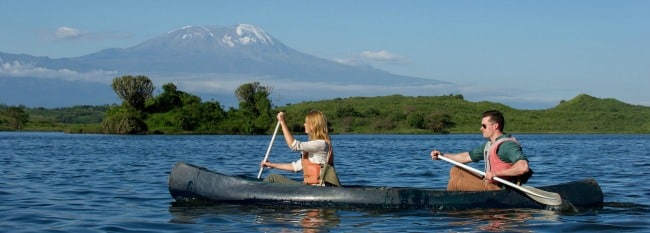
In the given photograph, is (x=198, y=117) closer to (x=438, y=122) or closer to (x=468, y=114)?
(x=438, y=122)

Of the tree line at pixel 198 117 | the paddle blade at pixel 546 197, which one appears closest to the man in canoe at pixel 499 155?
the paddle blade at pixel 546 197

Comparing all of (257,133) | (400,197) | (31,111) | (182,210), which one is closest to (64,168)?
(182,210)

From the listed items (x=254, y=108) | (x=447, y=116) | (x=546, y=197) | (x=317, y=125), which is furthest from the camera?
(x=447, y=116)

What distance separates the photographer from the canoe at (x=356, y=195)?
47.9 feet

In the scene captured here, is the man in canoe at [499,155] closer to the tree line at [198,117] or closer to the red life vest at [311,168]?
the red life vest at [311,168]

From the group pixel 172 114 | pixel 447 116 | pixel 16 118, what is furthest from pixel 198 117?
pixel 447 116

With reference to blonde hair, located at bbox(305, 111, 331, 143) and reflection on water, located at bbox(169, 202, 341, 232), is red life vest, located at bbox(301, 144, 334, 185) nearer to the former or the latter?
blonde hair, located at bbox(305, 111, 331, 143)

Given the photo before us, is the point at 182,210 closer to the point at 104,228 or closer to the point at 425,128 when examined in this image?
the point at 104,228

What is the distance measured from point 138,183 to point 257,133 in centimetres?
9018

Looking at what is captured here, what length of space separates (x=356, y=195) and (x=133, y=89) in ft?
321

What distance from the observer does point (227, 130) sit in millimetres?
112438

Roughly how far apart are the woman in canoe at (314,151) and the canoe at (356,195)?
0.88 ft

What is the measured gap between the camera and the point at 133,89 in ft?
360

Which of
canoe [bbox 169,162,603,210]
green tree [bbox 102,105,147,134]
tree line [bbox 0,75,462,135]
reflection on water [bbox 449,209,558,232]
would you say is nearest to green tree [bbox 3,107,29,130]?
tree line [bbox 0,75,462,135]
